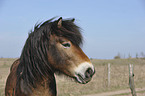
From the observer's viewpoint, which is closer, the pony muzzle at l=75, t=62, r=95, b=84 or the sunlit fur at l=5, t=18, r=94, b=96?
the pony muzzle at l=75, t=62, r=95, b=84

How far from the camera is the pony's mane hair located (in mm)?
2721

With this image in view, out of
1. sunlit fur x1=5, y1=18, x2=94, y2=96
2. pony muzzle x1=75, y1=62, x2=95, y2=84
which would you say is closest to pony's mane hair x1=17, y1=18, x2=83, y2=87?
sunlit fur x1=5, y1=18, x2=94, y2=96

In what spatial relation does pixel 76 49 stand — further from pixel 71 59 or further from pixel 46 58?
pixel 46 58

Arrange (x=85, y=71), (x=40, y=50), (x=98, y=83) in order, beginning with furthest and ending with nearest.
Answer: (x=98, y=83), (x=40, y=50), (x=85, y=71)

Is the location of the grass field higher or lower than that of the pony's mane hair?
lower

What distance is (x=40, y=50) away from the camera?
270cm

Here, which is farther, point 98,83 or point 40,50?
point 98,83

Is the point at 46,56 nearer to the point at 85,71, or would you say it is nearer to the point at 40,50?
the point at 40,50

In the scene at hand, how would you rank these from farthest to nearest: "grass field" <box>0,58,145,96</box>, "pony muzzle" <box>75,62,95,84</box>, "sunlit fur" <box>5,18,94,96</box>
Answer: "grass field" <box>0,58,145,96</box>
"sunlit fur" <box>5,18,94,96</box>
"pony muzzle" <box>75,62,95,84</box>

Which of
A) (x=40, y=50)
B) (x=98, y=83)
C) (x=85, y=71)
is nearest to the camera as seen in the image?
(x=85, y=71)

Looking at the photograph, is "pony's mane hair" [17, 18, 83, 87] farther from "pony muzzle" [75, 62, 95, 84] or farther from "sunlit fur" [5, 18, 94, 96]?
"pony muzzle" [75, 62, 95, 84]

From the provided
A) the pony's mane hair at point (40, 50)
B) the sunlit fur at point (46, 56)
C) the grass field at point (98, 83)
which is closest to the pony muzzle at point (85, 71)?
the sunlit fur at point (46, 56)

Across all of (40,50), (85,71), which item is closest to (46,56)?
(40,50)

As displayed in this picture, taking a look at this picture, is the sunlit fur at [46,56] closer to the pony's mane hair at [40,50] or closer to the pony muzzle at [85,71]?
the pony's mane hair at [40,50]
